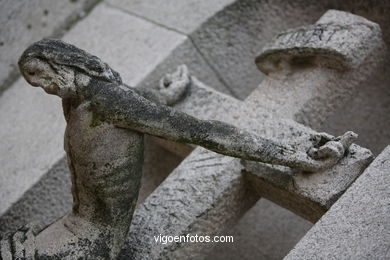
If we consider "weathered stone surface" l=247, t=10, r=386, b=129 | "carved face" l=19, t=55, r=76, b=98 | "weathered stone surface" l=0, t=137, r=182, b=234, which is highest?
"carved face" l=19, t=55, r=76, b=98

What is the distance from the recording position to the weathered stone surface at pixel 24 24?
9.20 feet

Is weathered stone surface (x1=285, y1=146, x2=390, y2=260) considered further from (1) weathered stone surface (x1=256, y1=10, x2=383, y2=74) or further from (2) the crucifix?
(1) weathered stone surface (x1=256, y1=10, x2=383, y2=74)

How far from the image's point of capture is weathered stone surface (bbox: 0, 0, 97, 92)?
2.80 meters

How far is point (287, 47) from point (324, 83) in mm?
204

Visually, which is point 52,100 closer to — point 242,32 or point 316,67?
point 242,32

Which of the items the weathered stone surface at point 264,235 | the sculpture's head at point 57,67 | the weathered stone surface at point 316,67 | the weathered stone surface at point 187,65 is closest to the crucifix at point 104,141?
the sculpture's head at point 57,67

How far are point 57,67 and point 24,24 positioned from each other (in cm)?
142

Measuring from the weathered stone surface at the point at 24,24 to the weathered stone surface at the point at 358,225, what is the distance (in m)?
1.91

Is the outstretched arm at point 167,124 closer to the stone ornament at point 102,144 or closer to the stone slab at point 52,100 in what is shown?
the stone ornament at point 102,144

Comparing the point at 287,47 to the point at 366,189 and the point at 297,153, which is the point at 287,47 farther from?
the point at 366,189

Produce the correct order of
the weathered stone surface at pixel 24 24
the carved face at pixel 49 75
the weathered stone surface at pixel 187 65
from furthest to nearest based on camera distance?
the weathered stone surface at pixel 24 24, the weathered stone surface at pixel 187 65, the carved face at pixel 49 75

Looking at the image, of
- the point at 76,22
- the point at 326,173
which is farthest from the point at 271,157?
the point at 76,22

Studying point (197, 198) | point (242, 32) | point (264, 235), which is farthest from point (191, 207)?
point (242, 32)

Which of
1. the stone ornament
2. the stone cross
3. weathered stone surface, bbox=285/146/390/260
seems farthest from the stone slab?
weathered stone surface, bbox=285/146/390/260
